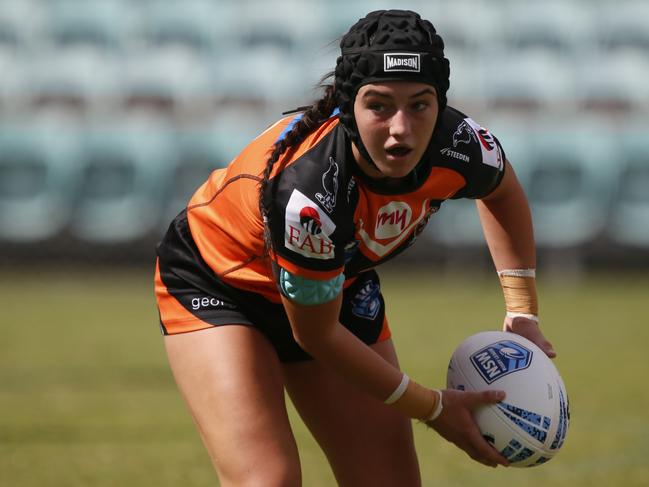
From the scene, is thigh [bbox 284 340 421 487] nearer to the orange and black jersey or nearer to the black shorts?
the black shorts

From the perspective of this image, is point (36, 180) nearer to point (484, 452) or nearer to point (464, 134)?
point (464, 134)

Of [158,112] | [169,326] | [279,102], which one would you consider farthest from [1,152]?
[169,326]

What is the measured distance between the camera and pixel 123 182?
19.1m

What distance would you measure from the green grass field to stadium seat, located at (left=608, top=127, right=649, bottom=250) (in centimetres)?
81

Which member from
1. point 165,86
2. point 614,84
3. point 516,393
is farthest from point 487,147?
point 614,84

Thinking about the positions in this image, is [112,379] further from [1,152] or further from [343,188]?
[1,152]

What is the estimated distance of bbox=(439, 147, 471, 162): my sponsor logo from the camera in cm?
390

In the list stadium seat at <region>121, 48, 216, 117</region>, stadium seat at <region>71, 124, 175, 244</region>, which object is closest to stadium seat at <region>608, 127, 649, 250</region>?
stadium seat at <region>121, 48, 216, 117</region>

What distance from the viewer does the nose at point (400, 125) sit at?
340 cm

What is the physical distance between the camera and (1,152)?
19.0 meters

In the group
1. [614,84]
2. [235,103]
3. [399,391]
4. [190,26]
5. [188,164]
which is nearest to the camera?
[399,391]

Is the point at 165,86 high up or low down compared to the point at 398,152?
down

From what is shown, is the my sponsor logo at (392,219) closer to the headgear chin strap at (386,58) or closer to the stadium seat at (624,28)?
the headgear chin strap at (386,58)

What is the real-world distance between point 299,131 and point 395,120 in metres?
0.51
